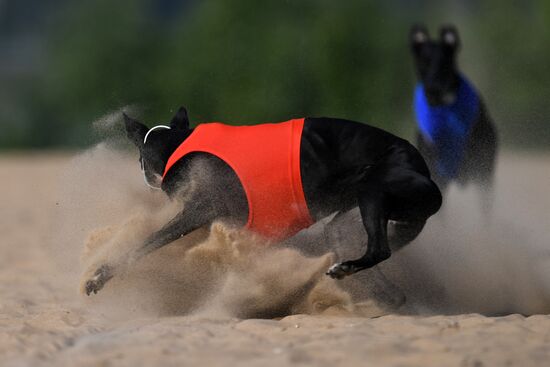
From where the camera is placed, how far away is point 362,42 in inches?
1073

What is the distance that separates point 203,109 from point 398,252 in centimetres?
2398

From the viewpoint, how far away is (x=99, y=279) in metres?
5.25

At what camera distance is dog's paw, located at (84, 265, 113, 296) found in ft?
17.2

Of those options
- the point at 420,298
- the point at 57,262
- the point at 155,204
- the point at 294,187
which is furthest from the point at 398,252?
the point at 57,262

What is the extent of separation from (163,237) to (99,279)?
0.40 metres

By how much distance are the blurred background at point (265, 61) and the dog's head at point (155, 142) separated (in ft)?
30.6

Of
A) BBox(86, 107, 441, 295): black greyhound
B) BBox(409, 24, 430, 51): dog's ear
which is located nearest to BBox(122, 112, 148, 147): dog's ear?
BBox(86, 107, 441, 295): black greyhound

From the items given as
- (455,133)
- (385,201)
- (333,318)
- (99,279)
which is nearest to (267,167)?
(385,201)

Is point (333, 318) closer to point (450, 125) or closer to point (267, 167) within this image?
point (267, 167)

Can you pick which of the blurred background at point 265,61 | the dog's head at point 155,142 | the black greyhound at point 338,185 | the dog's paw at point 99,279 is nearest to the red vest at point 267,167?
the black greyhound at point 338,185

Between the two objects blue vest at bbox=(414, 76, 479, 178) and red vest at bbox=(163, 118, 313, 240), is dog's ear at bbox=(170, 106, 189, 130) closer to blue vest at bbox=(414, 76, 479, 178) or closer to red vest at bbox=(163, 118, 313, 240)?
red vest at bbox=(163, 118, 313, 240)

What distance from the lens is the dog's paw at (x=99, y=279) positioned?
207 inches

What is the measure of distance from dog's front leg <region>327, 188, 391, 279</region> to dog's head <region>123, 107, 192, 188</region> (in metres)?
1.16

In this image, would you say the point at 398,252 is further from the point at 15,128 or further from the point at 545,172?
the point at 15,128
